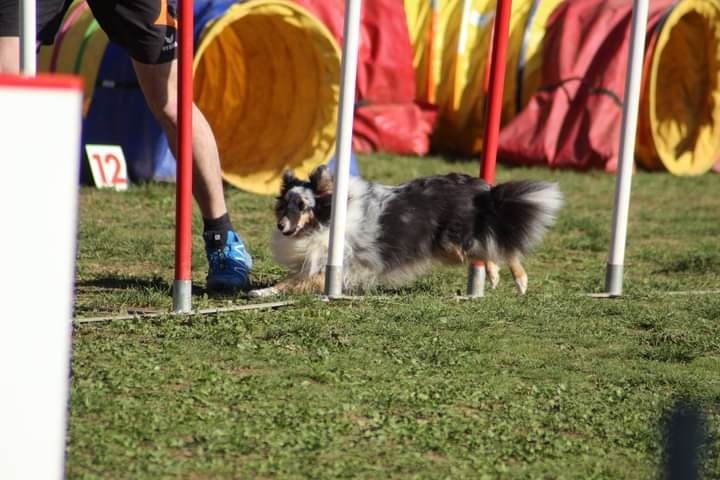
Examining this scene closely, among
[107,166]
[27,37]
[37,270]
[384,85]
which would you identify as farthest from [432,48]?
[37,270]

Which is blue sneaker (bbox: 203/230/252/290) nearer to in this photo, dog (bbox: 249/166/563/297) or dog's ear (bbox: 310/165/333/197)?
dog (bbox: 249/166/563/297)

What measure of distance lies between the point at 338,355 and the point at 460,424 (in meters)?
0.72

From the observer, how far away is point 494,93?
4.88 meters

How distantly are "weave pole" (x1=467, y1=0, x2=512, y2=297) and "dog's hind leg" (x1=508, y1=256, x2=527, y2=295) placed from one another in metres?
0.23

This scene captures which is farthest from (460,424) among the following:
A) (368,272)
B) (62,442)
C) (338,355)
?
(368,272)

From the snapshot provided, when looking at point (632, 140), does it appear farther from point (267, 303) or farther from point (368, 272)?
point (267, 303)

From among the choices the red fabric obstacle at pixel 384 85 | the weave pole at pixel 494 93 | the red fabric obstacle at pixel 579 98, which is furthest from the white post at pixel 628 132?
the red fabric obstacle at pixel 384 85

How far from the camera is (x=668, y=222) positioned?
780 cm

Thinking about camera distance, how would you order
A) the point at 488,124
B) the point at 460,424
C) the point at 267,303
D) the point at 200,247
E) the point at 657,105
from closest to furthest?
the point at 460,424
the point at 267,303
the point at 488,124
the point at 200,247
the point at 657,105

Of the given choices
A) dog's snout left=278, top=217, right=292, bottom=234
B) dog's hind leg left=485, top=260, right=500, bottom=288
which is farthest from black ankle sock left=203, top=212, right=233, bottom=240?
dog's hind leg left=485, top=260, right=500, bottom=288

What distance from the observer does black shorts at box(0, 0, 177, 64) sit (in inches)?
177

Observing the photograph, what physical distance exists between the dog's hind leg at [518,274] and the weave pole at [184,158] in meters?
1.53

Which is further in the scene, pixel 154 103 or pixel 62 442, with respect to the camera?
pixel 154 103

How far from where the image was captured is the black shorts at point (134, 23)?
14.8ft
